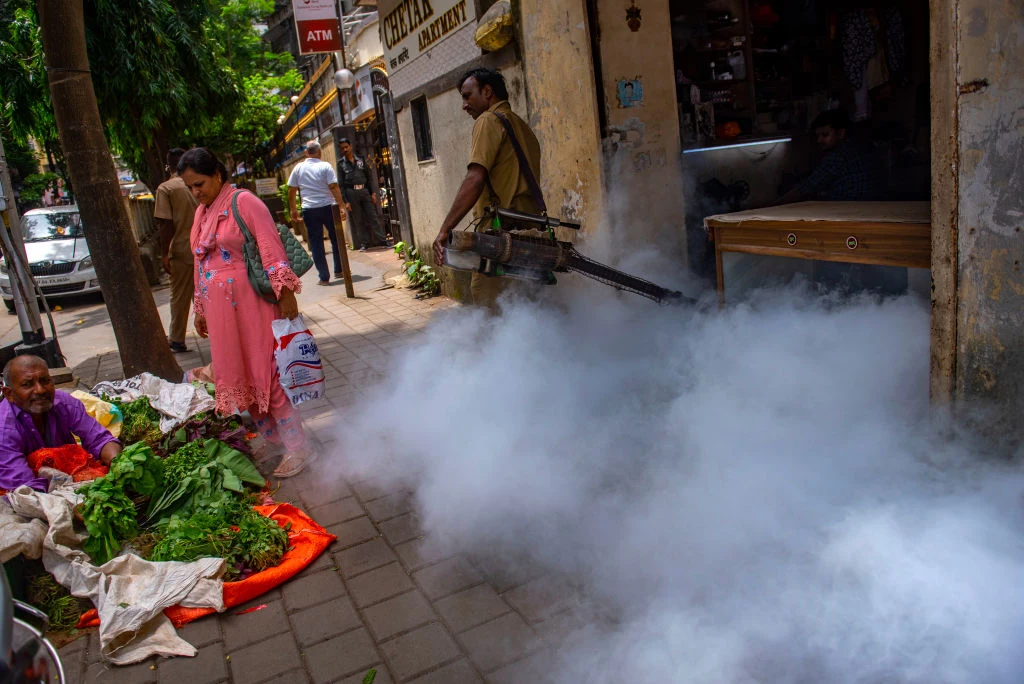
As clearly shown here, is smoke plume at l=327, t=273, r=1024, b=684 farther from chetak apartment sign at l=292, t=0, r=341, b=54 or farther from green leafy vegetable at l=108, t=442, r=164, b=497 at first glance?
chetak apartment sign at l=292, t=0, r=341, b=54

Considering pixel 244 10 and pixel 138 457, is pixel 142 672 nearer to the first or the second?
pixel 138 457

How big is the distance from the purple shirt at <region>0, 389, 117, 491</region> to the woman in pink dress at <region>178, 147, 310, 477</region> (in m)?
0.62

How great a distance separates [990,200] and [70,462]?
13.3 ft

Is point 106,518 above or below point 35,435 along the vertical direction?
below

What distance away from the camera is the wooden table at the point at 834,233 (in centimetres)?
336

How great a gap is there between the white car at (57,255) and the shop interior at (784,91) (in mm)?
9756

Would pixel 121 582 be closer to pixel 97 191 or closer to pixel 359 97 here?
pixel 97 191

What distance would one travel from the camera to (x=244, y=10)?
23875 mm

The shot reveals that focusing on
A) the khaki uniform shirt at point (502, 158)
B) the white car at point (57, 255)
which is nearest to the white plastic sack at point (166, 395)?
the khaki uniform shirt at point (502, 158)

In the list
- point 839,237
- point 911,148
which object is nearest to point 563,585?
point 839,237

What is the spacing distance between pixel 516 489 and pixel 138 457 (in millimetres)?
1729

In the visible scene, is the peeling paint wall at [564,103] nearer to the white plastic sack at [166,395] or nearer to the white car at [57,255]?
the white plastic sack at [166,395]

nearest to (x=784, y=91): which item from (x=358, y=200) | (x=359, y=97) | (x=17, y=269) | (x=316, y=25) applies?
(x=17, y=269)

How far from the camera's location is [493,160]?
418 cm
